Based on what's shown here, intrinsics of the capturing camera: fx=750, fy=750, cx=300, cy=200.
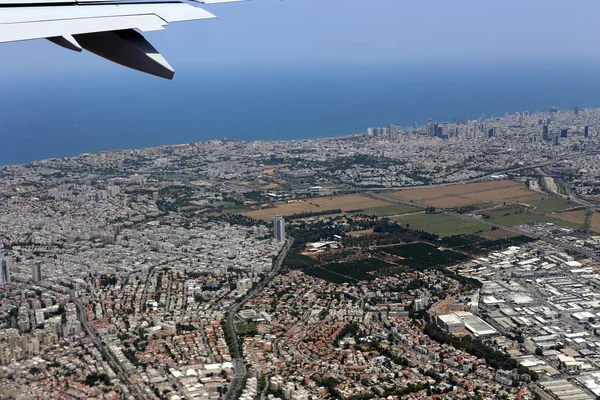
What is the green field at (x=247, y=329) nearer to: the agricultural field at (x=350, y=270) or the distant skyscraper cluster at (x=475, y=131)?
the agricultural field at (x=350, y=270)

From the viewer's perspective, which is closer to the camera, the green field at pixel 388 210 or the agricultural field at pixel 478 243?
the agricultural field at pixel 478 243

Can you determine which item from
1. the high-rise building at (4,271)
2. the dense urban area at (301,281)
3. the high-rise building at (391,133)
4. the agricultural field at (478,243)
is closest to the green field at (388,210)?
the dense urban area at (301,281)

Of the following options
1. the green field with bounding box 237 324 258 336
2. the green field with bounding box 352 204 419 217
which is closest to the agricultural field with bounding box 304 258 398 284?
the green field with bounding box 237 324 258 336

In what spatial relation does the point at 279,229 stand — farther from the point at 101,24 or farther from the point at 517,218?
the point at 101,24

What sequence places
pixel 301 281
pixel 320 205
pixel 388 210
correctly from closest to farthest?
pixel 301 281 < pixel 388 210 < pixel 320 205

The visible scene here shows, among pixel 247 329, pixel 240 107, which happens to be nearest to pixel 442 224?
pixel 247 329

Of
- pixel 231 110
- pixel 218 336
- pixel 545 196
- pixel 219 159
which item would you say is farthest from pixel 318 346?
pixel 231 110

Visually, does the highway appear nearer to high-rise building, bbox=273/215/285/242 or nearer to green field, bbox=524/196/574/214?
high-rise building, bbox=273/215/285/242
